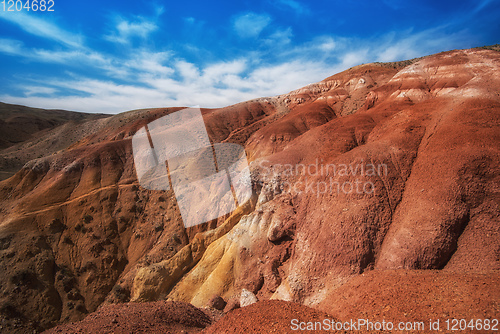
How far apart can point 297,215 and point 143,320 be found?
9.95 m

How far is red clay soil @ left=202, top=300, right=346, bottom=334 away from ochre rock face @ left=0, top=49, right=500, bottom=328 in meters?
2.96

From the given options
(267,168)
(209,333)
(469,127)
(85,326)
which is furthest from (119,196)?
(469,127)

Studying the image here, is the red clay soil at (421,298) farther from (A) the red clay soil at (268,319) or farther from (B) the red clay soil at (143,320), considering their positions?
(B) the red clay soil at (143,320)

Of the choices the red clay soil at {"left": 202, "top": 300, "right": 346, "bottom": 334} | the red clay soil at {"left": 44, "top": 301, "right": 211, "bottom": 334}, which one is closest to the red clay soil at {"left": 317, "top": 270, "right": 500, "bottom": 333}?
the red clay soil at {"left": 202, "top": 300, "right": 346, "bottom": 334}

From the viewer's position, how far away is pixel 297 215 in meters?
15.4

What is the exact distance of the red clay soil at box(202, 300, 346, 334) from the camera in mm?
7254

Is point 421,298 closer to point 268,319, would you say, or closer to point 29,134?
point 268,319

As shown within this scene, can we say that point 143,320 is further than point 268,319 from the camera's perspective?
Yes

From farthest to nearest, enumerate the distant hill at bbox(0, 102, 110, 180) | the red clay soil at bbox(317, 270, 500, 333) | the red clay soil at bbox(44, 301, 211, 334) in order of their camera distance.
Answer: the distant hill at bbox(0, 102, 110, 180) → the red clay soil at bbox(44, 301, 211, 334) → the red clay soil at bbox(317, 270, 500, 333)

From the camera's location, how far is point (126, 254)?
22969 mm

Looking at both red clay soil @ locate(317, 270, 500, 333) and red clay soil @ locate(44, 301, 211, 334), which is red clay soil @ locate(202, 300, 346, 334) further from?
red clay soil @ locate(44, 301, 211, 334)

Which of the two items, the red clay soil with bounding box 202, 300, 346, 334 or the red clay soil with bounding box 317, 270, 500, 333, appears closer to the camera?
the red clay soil with bounding box 317, 270, 500, 333

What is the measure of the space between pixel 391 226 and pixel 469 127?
788cm

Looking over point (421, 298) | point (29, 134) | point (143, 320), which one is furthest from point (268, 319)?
point (29, 134)
